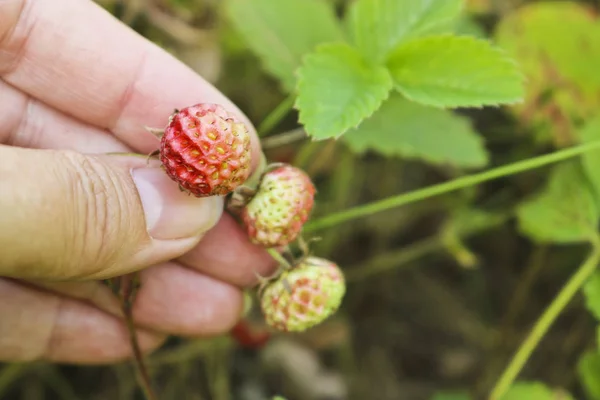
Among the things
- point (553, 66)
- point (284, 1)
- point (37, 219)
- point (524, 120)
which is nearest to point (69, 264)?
point (37, 219)

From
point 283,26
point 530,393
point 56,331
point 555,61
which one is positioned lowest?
point 56,331

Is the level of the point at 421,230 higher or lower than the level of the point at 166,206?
lower

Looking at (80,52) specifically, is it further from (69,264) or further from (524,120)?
(524,120)

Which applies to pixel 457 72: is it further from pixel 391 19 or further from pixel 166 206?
pixel 166 206

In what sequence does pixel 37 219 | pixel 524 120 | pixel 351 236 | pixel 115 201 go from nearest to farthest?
pixel 37 219 → pixel 115 201 → pixel 524 120 → pixel 351 236

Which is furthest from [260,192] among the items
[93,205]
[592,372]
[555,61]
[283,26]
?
[555,61]

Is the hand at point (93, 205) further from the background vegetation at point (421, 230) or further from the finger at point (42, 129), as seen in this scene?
the background vegetation at point (421, 230)
